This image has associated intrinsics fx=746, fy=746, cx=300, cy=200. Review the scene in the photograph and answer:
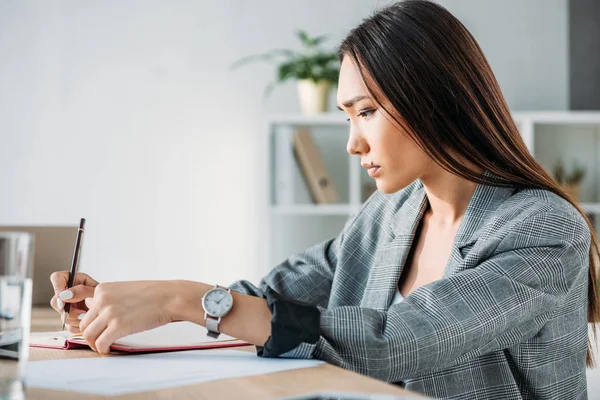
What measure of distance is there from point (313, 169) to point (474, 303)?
219 centimetres

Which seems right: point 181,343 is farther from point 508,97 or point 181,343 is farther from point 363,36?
point 508,97

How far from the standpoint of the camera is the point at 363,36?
125cm

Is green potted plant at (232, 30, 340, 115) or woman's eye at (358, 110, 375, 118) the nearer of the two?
woman's eye at (358, 110, 375, 118)

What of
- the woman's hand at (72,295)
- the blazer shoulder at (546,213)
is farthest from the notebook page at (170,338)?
the blazer shoulder at (546,213)

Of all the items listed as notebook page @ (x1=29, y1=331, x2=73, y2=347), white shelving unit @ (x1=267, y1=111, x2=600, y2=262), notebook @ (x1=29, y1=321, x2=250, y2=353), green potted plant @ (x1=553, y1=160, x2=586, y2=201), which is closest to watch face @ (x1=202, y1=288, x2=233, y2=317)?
notebook @ (x1=29, y1=321, x2=250, y2=353)

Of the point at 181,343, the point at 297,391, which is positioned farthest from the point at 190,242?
the point at 297,391

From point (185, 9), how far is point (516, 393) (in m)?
2.51

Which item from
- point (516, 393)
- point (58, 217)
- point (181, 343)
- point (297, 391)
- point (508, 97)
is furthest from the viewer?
point (508, 97)

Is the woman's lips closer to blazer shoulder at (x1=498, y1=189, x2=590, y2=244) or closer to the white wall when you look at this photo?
blazer shoulder at (x1=498, y1=189, x2=590, y2=244)

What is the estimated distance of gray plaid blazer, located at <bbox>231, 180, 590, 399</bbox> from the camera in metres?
0.87

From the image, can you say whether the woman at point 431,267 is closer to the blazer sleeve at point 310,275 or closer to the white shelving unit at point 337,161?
the blazer sleeve at point 310,275

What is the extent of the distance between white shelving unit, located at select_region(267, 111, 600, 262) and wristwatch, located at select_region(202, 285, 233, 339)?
7.16ft

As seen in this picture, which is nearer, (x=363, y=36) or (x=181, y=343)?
(x=181, y=343)

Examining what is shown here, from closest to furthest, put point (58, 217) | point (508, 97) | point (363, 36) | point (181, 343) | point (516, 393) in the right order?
point (181, 343) → point (516, 393) → point (363, 36) → point (58, 217) → point (508, 97)
